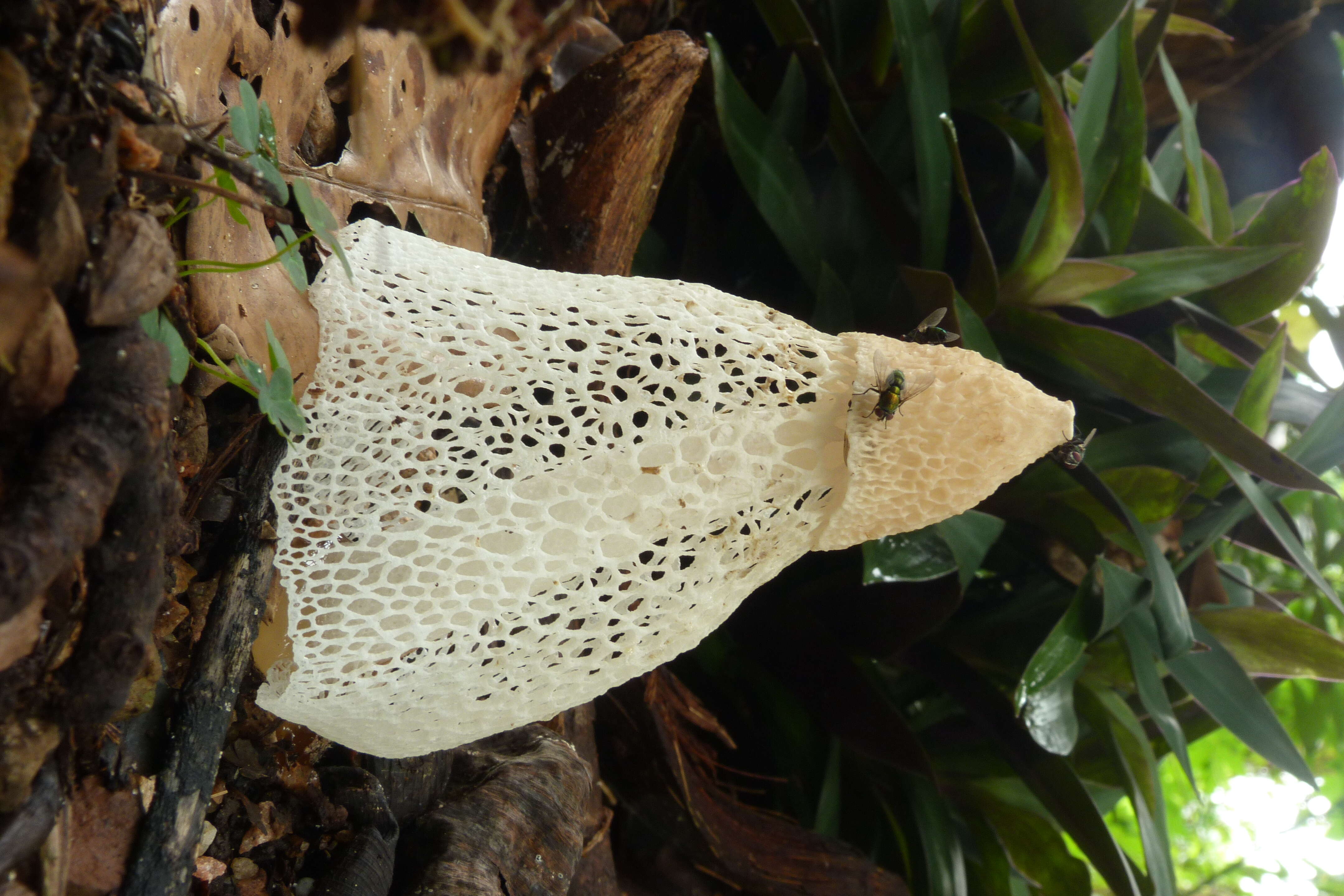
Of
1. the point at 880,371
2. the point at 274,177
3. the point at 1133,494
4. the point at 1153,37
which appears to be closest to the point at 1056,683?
the point at 1133,494

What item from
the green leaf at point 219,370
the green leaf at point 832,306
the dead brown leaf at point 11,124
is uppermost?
the dead brown leaf at point 11,124

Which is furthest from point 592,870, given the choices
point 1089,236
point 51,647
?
point 1089,236

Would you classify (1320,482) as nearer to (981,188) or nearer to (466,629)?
(981,188)

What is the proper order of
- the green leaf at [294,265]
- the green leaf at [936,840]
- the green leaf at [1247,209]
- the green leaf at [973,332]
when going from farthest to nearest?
the green leaf at [1247,209], the green leaf at [936,840], the green leaf at [973,332], the green leaf at [294,265]

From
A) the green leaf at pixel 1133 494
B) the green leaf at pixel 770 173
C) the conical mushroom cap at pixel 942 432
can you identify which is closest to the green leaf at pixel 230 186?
the conical mushroom cap at pixel 942 432

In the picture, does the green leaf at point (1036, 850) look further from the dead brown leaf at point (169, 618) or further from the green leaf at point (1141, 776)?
the dead brown leaf at point (169, 618)

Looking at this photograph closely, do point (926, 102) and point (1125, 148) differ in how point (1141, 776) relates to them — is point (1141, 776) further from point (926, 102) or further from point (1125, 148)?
point (926, 102)

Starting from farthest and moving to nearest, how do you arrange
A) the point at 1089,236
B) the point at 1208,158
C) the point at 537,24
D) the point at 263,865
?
1. the point at 1208,158
2. the point at 1089,236
3. the point at 263,865
4. the point at 537,24
